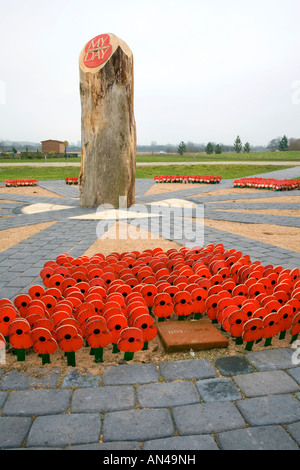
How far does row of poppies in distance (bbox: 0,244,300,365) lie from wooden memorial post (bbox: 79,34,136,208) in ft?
15.8

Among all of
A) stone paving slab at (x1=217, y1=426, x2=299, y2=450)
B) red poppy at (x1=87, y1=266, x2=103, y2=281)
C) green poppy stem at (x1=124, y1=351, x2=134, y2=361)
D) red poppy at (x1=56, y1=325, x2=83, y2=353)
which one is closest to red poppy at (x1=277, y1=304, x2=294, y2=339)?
stone paving slab at (x1=217, y1=426, x2=299, y2=450)

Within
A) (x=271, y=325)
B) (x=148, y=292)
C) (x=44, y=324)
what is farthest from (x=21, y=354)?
(x=271, y=325)

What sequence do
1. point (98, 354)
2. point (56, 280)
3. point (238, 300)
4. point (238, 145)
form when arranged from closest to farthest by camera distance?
point (98, 354) < point (238, 300) < point (56, 280) < point (238, 145)

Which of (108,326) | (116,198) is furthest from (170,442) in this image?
(116,198)

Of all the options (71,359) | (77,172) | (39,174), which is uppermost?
(77,172)

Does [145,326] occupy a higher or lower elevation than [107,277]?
lower

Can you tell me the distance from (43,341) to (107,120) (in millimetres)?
6967

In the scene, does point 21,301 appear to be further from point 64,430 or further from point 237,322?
point 237,322

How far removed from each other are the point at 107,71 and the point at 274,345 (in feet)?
24.6

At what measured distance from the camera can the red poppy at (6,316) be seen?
2631 mm

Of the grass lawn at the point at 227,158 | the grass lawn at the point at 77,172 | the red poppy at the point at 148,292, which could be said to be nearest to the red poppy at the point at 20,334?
the red poppy at the point at 148,292

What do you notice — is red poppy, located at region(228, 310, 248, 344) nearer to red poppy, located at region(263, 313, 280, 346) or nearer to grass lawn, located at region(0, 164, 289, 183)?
red poppy, located at region(263, 313, 280, 346)

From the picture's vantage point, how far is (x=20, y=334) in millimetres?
2496

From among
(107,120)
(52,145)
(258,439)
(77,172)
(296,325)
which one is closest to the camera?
(258,439)
